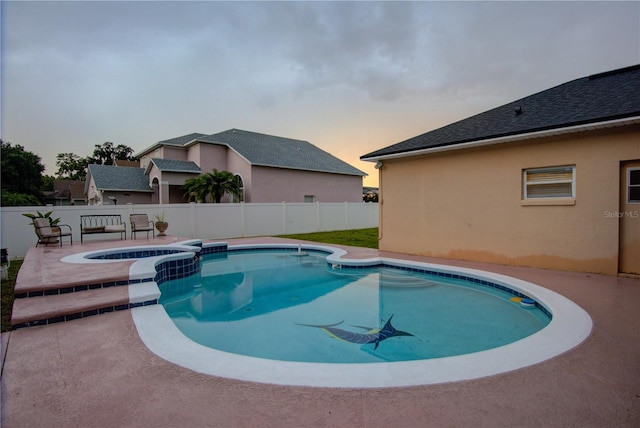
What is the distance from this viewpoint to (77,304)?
507 centimetres

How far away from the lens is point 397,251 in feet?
38.8

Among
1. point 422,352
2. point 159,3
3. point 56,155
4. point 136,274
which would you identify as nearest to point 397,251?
point 422,352

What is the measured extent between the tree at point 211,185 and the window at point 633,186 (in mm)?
19329

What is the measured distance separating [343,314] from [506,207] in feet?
19.2

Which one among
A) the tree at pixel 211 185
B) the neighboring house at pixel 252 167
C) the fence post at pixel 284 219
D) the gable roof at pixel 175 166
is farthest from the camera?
the neighboring house at pixel 252 167

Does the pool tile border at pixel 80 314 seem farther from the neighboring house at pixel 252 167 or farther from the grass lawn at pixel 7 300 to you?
the neighboring house at pixel 252 167

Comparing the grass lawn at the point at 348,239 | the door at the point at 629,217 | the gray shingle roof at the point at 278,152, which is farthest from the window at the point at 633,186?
the gray shingle roof at the point at 278,152

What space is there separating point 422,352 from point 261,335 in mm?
2505

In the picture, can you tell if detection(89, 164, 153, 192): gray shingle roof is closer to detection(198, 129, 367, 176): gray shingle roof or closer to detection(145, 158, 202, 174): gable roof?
detection(145, 158, 202, 174): gable roof

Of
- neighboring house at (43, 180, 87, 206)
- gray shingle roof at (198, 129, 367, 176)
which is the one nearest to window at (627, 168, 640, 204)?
gray shingle roof at (198, 129, 367, 176)

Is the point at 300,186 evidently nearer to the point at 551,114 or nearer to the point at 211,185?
the point at 211,185

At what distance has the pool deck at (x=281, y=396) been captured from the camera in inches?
97.1

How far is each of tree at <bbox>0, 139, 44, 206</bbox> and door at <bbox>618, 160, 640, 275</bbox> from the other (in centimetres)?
4727

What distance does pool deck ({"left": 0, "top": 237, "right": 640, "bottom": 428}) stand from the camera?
2467 mm
